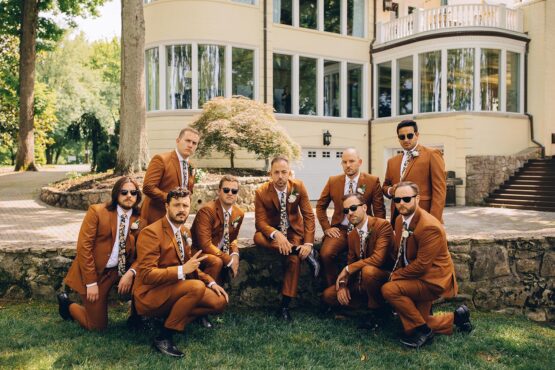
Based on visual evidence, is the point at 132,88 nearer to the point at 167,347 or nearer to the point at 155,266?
the point at 155,266

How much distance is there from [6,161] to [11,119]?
53.4 feet

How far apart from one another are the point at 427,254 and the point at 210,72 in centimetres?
1246

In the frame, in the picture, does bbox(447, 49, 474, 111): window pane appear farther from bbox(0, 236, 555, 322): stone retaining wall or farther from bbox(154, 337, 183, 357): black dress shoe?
bbox(154, 337, 183, 357): black dress shoe

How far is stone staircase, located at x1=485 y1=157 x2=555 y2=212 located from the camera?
1405cm

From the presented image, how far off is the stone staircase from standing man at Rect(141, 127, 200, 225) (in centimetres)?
1133

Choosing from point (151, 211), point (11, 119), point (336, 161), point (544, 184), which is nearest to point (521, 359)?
point (151, 211)

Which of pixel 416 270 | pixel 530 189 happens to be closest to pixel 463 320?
pixel 416 270

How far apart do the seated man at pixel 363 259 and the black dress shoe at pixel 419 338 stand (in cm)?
48

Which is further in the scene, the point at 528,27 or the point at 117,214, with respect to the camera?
the point at 528,27

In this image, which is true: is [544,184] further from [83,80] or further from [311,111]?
[83,80]

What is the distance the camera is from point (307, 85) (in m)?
18.1

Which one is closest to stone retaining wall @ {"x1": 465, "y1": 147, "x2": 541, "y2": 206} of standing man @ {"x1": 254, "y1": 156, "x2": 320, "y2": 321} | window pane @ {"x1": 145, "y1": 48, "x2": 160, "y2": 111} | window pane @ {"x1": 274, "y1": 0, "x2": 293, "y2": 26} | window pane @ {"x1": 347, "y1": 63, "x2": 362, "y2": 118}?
window pane @ {"x1": 347, "y1": 63, "x2": 362, "y2": 118}

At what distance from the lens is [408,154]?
18.7ft

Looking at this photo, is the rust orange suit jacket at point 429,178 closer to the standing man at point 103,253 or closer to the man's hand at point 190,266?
the man's hand at point 190,266
